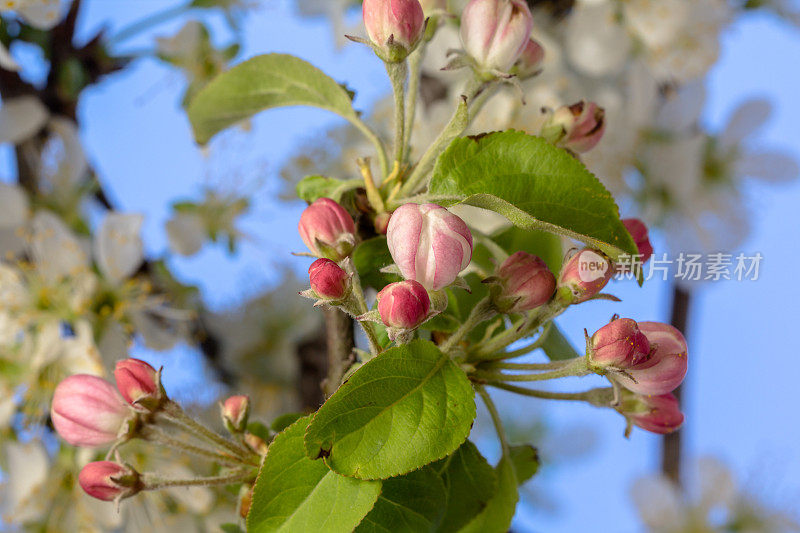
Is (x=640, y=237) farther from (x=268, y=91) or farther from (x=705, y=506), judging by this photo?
(x=705, y=506)

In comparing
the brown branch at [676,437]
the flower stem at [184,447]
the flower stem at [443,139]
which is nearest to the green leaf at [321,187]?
the flower stem at [443,139]

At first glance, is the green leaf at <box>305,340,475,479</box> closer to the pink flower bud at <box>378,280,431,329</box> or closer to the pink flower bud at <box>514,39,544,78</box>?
the pink flower bud at <box>378,280,431,329</box>

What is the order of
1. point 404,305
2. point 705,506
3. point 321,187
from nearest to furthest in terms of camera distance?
1. point 404,305
2. point 321,187
3. point 705,506

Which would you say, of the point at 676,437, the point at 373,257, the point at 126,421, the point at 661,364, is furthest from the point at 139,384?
the point at 676,437

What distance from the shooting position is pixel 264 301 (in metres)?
0.97

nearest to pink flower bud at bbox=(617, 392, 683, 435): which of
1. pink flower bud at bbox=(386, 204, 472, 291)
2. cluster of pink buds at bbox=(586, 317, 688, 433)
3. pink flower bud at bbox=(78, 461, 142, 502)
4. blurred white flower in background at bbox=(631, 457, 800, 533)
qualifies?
cluster of pink buds at bbox=(586, 317, 688, 433)

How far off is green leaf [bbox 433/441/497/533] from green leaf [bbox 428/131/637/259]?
0.11m

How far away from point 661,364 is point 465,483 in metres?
0.11

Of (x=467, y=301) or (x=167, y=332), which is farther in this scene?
(x=167, y=332)

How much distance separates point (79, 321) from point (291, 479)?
404mm

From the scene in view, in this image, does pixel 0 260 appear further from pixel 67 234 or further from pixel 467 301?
pixel 467 301

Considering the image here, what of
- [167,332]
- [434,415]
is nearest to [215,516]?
[167,332]

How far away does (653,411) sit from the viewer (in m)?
0.36

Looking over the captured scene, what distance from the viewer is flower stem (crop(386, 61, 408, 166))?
37 cm
